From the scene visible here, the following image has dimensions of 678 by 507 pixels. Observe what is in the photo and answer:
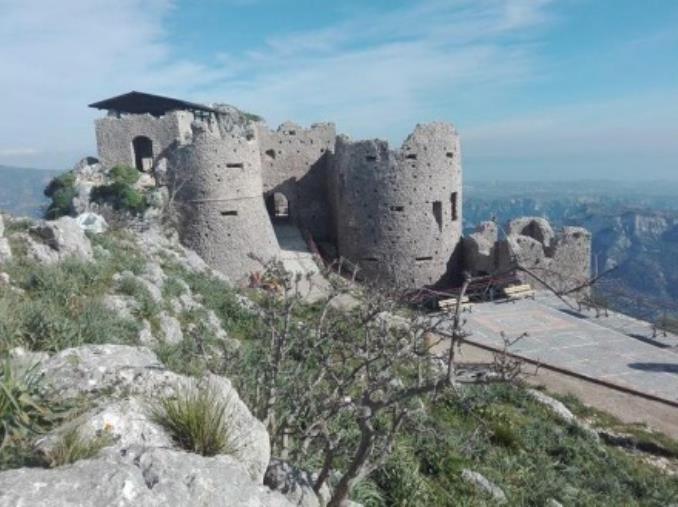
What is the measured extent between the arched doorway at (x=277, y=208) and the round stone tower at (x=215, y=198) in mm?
5591

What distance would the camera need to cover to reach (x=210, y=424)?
3.52 meters

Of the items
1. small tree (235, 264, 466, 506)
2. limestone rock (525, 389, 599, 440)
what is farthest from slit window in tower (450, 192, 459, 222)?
small tree (235, 264, 466, 506)

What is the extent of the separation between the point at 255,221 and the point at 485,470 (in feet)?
46.8

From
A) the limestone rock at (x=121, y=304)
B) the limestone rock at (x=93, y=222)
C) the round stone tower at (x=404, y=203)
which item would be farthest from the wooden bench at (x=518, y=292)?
the limestone rock at (x=121, y=304)

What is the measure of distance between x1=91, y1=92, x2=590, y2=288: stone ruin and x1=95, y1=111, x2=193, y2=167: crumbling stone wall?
4cm

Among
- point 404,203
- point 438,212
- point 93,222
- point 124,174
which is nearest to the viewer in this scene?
point 93,222

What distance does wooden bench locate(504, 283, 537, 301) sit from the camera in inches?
825

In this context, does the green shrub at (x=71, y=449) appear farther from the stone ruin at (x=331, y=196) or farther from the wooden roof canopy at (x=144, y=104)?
the wooden roof canopy at (x=144, y=104)

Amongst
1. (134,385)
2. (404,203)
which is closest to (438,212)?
(404,203)

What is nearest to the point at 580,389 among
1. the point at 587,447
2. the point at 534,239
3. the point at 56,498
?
the point at 587,447

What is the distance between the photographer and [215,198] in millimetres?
19688

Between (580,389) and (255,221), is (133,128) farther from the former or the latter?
(580,389)

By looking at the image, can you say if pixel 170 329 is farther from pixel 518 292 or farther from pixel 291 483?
pixel 518 292

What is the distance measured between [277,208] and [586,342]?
17.8m
